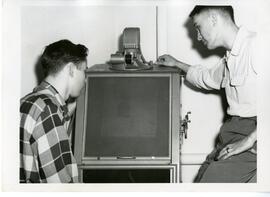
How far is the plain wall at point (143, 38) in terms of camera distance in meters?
1.35

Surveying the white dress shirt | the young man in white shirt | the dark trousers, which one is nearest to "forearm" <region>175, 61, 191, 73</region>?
the young man in white shirt

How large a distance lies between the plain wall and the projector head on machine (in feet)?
0.07

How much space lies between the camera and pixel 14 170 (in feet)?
4.35

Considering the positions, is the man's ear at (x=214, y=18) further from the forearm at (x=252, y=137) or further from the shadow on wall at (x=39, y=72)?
the shadow on wall at (x=39, y=72)

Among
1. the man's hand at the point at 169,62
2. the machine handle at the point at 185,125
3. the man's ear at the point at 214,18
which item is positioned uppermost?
the man's ear at the point at 214,18

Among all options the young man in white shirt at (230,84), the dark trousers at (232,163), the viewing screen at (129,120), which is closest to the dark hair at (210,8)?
the young man in white shirt at (230,84)

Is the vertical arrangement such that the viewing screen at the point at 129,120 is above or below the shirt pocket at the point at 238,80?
below

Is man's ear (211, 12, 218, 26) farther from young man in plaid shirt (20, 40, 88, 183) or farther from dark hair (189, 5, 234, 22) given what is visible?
young man in plaid shirt (20, 40, 88, 183)

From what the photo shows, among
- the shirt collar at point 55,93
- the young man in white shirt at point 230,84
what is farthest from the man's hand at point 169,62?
the shirt collar at point 55,93

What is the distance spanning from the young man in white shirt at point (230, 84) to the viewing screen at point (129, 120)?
5.2 inches

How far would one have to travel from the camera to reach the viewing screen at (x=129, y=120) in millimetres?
1320

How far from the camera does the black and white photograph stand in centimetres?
132

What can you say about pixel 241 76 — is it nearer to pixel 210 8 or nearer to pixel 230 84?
pixel 230 84

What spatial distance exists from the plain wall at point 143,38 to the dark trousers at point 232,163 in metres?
0.03
